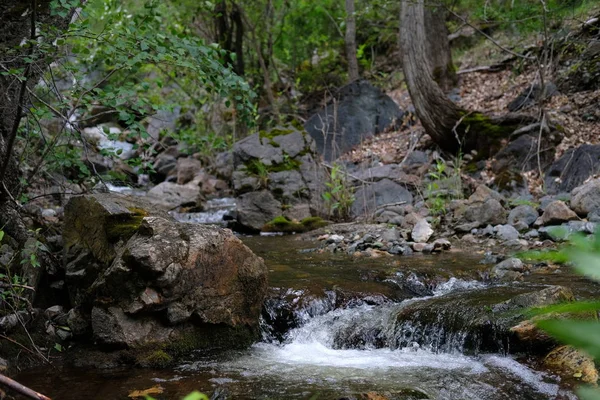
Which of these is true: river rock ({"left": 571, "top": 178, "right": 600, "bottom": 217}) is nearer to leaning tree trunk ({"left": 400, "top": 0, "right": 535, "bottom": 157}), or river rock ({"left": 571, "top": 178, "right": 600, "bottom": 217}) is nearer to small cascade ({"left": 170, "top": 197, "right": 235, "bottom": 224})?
leaning tree trunk ({"left": 400, "top": 0, "right": 535, "bottom": 157})

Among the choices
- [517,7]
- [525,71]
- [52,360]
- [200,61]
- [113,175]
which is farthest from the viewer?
[525,71]

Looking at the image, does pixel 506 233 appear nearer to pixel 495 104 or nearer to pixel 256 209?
pixel 256 209

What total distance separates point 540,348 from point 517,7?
793 centimetres

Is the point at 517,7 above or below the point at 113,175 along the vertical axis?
above

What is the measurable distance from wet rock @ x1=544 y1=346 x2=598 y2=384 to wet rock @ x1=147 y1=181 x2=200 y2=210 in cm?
798

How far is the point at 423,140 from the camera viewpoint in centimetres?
1224

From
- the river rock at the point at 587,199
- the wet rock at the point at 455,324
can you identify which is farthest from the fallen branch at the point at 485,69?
the wet rock at the point at 455,324

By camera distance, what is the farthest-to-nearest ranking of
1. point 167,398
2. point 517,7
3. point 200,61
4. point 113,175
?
point 517,7 < point 113,175 < point 200,61 < point 167,398

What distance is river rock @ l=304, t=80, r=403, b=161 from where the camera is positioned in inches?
555

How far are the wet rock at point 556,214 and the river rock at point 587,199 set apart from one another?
14cm

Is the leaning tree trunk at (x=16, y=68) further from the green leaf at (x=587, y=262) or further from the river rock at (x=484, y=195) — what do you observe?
the river rock at (x=484, y=195)

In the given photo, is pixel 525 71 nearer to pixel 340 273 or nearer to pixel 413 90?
pixel 413 90

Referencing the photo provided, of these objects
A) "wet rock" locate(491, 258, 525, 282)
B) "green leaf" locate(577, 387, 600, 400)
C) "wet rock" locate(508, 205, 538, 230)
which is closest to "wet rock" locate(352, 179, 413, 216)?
"wet rock" locate(508, 205, 538, 230)

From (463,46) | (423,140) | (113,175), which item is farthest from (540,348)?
(463,46)
